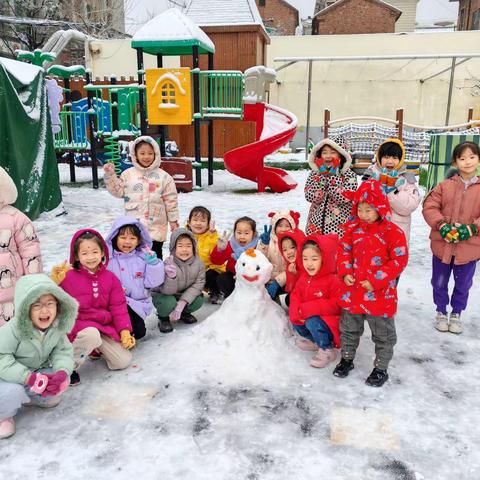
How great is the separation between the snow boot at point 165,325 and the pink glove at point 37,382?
1380mm

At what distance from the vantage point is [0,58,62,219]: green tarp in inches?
274

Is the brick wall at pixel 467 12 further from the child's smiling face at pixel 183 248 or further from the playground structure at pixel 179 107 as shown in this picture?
the child's smiling face at pixel 183 248

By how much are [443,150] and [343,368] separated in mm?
4474

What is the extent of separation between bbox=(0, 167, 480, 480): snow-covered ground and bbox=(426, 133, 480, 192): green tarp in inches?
134

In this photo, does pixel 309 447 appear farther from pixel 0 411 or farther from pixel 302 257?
pixel 0 411

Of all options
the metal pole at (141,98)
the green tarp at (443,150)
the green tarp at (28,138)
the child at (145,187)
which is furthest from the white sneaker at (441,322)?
the metal pole at (141,98)

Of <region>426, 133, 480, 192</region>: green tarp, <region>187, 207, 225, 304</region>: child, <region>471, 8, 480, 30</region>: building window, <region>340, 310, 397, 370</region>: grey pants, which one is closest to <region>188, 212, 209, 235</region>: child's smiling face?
<region>187, 207, 225, 304</region>: child

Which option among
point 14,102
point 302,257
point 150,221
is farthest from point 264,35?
point 302,257

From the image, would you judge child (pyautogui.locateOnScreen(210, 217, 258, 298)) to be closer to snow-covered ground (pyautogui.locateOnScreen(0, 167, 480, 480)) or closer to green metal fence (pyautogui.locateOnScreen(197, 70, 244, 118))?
snow-covered ground (pyautogui.locateOnScreen(0, 167, 480, 480))

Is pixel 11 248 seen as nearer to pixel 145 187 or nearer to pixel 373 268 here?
pixel 145 187

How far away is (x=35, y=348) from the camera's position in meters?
2.71

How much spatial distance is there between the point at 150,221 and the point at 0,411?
8.14ft

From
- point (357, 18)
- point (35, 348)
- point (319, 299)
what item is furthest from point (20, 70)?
point (357, 18)

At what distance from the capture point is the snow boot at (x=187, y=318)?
163 inches
